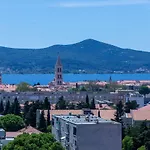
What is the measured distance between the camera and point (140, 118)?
45.8 meters

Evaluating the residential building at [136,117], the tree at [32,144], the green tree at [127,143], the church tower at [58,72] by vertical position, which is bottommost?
the green tree at [127,143]

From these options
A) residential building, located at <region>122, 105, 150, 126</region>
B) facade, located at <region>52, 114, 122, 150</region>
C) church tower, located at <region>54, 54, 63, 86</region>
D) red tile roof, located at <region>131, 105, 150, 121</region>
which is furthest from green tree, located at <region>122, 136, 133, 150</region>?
church tower, located at <region>54, 54, 63, 86</region>

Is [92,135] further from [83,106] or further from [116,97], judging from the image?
[116,97]

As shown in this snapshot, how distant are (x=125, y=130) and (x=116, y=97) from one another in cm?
3745

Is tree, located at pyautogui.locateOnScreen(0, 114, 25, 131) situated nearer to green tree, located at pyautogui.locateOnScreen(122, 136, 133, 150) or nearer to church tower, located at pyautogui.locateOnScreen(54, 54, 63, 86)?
green tree, located at pyautogui.locateOnScreen(122, 136, 133, 150)

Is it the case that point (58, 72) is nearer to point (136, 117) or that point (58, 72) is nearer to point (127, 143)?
point (136, 117)

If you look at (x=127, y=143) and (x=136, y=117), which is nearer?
(x=127, y=143)

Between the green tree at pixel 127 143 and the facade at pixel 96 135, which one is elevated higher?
the facade at pixel 96 135

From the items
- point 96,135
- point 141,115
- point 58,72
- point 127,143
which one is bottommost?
point 127,143

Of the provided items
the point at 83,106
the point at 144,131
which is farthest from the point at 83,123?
the point at 83,106

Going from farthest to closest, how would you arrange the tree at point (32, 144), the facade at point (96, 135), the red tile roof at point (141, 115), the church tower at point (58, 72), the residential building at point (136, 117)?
the church tower at point (58, 72) → the red tile roof at point (141, 115) → the residential building at point (136, 117) → the facade at point (96, 135) → the tree at point (32, 144)

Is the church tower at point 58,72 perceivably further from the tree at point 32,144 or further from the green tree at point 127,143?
the tree at point 32,144

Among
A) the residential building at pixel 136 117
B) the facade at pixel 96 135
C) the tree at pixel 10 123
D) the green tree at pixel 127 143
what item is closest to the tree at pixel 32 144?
the facade at pixel 96 135

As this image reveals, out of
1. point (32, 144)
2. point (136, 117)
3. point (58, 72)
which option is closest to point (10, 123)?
point (136, 117)
